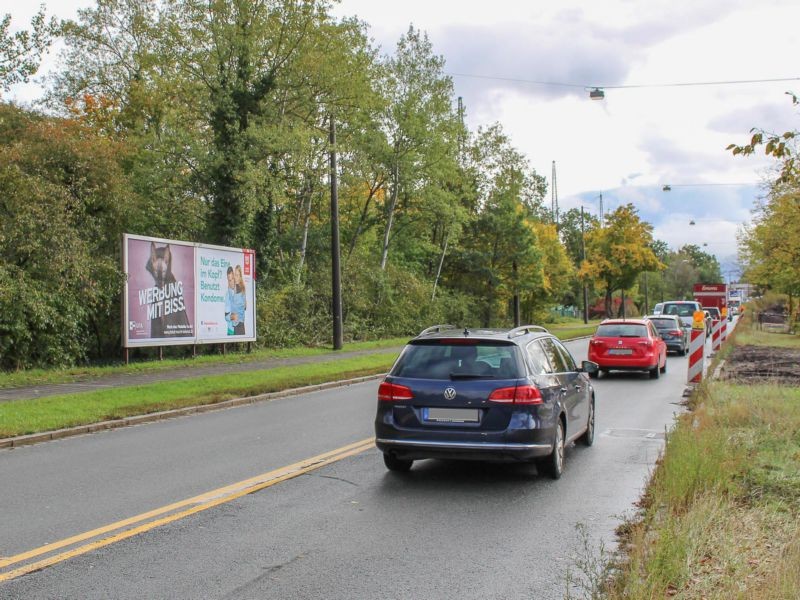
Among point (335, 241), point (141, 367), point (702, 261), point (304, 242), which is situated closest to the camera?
point (141, 367)

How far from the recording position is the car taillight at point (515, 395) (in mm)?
7523

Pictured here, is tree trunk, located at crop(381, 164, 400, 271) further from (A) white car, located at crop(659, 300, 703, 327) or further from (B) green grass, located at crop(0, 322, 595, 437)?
(B) green grass, located at crop(0, 322, 595, 437)

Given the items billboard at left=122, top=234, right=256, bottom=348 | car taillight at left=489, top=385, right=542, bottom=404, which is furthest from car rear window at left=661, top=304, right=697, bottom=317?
car taillight at left=489, top=385, right=542, bottom=404

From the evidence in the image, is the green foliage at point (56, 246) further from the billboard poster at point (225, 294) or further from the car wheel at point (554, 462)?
the car wheel at point (554, 462)

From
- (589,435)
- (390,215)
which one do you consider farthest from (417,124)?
(589,435)

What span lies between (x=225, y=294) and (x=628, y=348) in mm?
12688

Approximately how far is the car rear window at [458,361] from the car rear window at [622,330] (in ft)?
42.9

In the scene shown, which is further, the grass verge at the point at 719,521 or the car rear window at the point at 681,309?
the car rear window at the point at 681,309

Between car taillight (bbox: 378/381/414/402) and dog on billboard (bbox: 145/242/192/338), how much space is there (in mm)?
15369

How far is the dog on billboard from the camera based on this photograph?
71.9ft

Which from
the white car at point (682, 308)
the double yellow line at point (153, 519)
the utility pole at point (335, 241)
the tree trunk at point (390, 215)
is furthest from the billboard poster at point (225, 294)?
the white car at point (682, 308)

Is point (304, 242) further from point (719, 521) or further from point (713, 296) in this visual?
point (719, 521)

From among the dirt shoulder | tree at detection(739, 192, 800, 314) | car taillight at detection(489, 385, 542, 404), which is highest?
tree at detection(739, 192, 800, 314)

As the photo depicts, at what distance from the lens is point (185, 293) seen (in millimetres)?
23188
